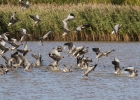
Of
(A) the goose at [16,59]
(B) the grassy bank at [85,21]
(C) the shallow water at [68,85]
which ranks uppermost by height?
(B) the grassy bank at [85,21]

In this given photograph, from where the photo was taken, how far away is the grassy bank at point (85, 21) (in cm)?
3153

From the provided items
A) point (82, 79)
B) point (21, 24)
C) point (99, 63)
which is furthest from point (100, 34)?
point (82, 79)

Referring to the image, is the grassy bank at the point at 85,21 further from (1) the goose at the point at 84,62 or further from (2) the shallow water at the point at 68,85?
(1) the goose at the point at 84,62

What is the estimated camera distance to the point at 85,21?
32531mm

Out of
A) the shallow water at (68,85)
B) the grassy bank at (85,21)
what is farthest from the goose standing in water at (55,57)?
the grassy bank at (85,21)

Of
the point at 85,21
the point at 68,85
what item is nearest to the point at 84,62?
the point at 68,85

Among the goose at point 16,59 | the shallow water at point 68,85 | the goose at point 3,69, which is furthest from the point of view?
the goose at point 16,59

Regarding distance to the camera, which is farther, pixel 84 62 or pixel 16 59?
pixel 84 62

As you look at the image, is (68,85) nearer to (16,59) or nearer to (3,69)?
(3,69)

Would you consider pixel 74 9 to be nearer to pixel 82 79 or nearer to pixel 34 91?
pixel 82 79

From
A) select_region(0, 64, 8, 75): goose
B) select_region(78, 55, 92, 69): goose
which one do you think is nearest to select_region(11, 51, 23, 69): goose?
select_region(0, 64, 8, 75): goose

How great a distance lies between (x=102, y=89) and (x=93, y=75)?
271 cm

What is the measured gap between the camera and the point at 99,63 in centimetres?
2186

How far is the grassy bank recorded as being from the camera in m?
31.5
